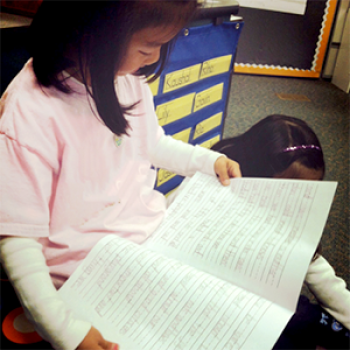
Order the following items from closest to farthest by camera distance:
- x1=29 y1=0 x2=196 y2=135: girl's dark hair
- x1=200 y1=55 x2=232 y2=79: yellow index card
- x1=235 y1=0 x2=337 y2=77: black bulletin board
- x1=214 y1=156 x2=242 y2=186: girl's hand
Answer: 1. x1=29 y1=0 x2=196 y2=135: girl's dark hair
2. x1=214 y1=156 x2=242 y2=186: girl's hand
3. x1=200 y1=55 x2=232 y2=79: yellow index card
4. x1=235 y1=0 x2=337 y2=77: black bulletin board

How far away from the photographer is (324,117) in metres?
1.01

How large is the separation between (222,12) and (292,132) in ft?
0.82

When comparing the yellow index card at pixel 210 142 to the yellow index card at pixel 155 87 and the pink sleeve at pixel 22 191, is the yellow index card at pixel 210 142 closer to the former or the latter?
the yellow index card at pixel 155 87

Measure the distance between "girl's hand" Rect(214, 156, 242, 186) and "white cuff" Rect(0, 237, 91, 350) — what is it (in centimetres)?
28

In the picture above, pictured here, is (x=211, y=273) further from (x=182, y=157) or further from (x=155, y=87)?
(x=155, y=87)

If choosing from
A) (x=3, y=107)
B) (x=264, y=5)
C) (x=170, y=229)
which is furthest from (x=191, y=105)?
(x=264, y=5)

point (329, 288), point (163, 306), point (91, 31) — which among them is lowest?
point (329, 288)

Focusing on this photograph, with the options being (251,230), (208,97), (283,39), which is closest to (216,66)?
(208,97)

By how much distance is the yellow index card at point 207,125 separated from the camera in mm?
724

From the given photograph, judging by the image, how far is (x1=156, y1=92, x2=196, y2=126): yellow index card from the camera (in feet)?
1.95

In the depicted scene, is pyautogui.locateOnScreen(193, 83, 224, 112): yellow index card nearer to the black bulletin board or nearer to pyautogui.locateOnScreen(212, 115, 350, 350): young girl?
pyautogui.locateOnScreen(212, 115, 350, 350): young girl

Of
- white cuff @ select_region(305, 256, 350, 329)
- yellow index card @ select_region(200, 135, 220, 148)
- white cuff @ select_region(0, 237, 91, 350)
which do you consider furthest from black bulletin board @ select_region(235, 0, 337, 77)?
white cuff @ select_region(0, 237, 91, 350)

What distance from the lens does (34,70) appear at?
0.31m

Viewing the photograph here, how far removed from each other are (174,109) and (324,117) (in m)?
0.59
